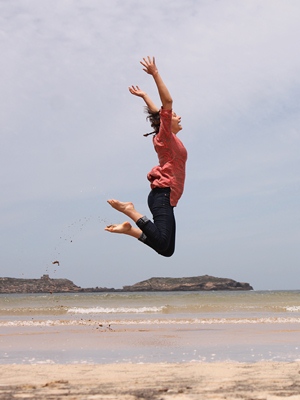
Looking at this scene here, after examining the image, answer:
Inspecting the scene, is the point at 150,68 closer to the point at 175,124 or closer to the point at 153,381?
the point at 175,124

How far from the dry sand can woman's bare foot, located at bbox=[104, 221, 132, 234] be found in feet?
4.84

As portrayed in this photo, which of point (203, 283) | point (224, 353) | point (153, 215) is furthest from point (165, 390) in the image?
point (203, 283)

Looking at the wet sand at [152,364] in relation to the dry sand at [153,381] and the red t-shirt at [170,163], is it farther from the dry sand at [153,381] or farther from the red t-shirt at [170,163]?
the red t-shirt at [170,163]

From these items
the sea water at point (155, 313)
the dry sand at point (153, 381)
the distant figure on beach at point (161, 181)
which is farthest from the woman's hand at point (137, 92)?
the sea water at point (155, 313)

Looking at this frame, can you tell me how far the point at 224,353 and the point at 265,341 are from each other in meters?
1.96

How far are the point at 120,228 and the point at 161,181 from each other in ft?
2.12

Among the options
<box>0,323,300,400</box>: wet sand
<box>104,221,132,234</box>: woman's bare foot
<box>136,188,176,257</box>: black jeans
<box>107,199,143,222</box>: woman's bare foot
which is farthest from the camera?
<box>107,199,143,222</box>: woman's bare foot

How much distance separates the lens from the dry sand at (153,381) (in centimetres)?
493

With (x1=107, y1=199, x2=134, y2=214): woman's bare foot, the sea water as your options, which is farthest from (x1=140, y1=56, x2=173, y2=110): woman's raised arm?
the sea water

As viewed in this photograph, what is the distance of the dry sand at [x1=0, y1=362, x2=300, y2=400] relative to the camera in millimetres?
4926

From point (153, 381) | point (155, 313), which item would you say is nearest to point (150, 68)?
point (153, 381)

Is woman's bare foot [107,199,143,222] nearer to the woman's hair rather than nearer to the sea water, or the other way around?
the woman's hair

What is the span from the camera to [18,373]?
6598 millimetres

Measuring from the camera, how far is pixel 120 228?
6027mm
